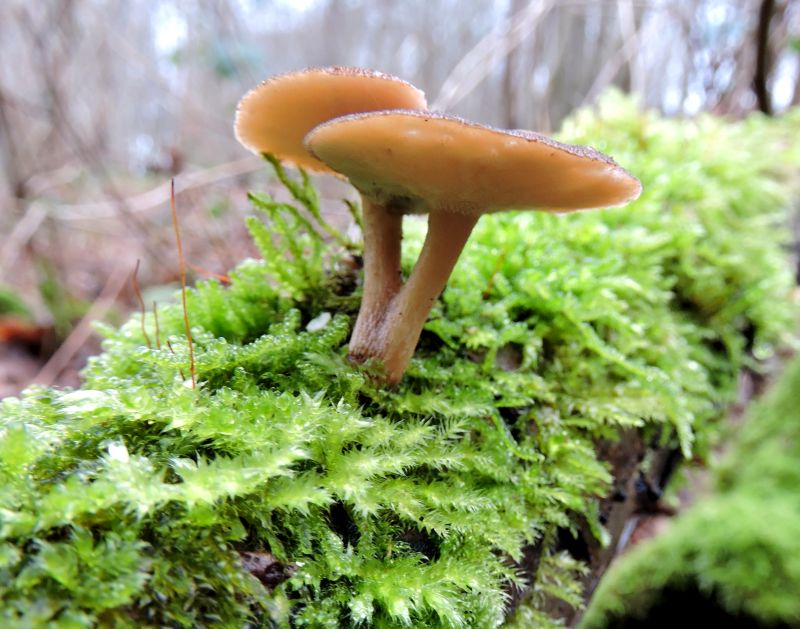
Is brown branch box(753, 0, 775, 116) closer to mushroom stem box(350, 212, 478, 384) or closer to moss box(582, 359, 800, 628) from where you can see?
moss box(582, 359, 800, 628)

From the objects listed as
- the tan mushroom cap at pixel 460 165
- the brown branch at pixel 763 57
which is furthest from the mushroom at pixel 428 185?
the brown branch at pixel 763 57

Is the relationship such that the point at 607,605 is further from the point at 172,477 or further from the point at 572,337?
the point at 172,477

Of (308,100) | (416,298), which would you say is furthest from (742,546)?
(308,100)

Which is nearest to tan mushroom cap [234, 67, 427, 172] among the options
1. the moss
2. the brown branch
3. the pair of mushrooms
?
the pair of mushrooms

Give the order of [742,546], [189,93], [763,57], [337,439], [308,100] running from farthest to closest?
[189,93] < [763,57] < [742,546] < [308,100] < [337,439]

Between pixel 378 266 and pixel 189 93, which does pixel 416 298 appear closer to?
pixel 378 266
